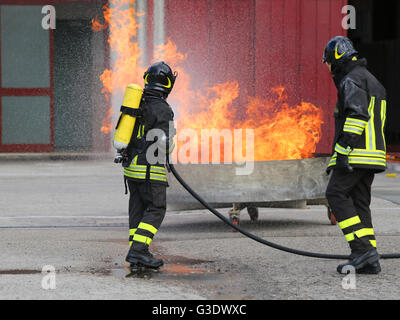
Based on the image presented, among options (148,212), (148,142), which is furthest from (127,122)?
(148,212)

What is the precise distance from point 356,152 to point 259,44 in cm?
1181

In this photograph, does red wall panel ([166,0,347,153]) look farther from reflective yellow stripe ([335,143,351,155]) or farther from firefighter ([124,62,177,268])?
reflective yellow stripe ([335,143,351,155])

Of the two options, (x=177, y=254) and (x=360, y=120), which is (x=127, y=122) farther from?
(x=360, y=120)

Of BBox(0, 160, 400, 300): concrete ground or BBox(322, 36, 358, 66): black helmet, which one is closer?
BBox(0, 160, 400, 300): concrete ground

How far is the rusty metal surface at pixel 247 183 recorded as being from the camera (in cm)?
800

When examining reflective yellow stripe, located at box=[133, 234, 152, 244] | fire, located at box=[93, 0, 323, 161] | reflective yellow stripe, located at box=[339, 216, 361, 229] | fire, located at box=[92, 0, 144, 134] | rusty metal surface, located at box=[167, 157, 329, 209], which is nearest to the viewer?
reflective yellow stripe, located at box=[339, 216, 361, 229]

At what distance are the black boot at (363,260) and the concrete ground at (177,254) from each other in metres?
0.11

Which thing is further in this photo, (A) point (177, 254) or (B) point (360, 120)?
(A) point (177, 254)

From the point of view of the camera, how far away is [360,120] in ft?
18.9

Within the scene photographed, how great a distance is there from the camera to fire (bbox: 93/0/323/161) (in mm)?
8758

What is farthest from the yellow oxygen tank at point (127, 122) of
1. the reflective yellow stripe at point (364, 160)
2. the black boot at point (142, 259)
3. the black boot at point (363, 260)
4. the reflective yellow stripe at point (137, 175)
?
the black boot at point (363, 260)

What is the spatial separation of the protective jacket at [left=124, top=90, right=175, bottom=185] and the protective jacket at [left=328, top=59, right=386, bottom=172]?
1.31 m

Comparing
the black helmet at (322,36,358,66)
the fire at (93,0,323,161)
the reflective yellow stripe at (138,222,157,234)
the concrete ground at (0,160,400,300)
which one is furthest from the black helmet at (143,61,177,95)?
the fire at (93,0,323,161)

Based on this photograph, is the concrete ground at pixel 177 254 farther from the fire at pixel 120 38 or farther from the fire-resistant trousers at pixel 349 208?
the fire at pixel 120 38
